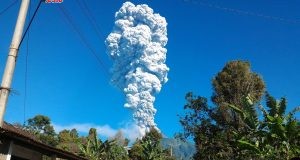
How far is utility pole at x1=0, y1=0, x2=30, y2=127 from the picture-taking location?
10852 mm

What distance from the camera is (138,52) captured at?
127 m

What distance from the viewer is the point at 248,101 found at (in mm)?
24656

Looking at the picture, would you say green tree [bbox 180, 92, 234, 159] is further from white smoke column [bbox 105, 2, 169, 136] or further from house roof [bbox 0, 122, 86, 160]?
white smoke column [bbox 105, 2, 169, 136]

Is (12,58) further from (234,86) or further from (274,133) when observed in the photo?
(234,86)

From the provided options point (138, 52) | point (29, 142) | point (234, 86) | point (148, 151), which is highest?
point (138, 52)

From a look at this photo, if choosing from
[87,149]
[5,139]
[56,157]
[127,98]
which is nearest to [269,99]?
[56,157]

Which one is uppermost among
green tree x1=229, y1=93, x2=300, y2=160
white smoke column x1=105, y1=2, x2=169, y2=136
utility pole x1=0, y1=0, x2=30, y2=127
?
white smoke column x1=105, y1=2, x2=169, y2=136

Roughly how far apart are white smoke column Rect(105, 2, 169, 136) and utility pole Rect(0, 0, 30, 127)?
106 meters

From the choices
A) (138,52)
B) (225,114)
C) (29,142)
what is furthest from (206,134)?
(138,52)

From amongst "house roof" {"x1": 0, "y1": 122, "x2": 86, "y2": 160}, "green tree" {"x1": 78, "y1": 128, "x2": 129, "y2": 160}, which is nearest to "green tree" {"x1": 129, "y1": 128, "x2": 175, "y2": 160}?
"green tree" {"x1": 78, "y1": 128, "x2": 129, "y2": 160}

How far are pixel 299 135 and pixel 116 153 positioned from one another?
36.0 meters

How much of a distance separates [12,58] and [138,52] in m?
116

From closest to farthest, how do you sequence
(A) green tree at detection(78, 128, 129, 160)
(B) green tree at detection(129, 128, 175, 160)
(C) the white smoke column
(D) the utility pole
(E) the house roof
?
(D) the utility pole, (E) the house roof, (A) green tree at detection(78, 128, 129, 160), (B) green tree at detection(129, 128, 175, 160), (C) the white smoke column

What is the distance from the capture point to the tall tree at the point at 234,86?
124 ft
